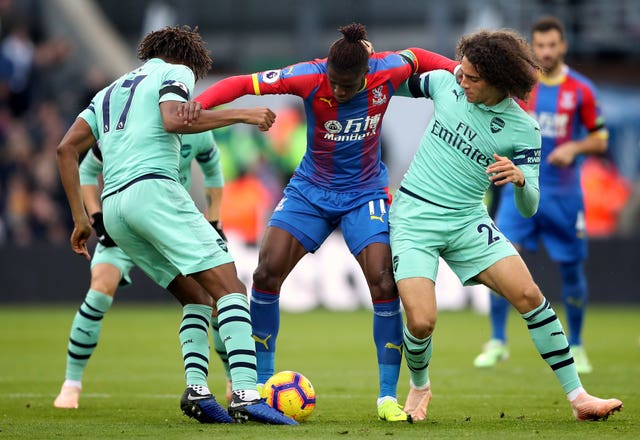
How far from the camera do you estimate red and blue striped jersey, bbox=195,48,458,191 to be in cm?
763

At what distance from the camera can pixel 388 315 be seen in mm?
7617

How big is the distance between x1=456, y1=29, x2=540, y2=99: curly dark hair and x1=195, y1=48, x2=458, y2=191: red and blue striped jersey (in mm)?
515

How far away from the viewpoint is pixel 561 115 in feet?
36.4

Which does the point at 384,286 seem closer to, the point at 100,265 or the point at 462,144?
the point at 462,144

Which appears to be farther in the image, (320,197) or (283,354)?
(283,354)

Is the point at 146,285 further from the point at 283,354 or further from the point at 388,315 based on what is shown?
the point at 388,315

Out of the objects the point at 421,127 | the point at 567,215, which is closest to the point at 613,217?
the point at 421,127

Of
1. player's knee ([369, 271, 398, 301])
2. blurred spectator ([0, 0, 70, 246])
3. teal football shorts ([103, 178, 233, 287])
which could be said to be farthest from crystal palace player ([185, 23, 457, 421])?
blurred spectator ([0, 0, 70, 246])

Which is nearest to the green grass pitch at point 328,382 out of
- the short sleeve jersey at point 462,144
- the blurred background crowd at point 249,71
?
the short sleeve jersey at point 462,144

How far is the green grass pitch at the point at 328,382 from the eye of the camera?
22.6 feet

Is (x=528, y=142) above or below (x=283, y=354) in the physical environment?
above

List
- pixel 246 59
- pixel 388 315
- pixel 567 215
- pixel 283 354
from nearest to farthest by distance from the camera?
pixel 388 315 < pixel 567 215 < pixel 283 354 < pixel 246 59

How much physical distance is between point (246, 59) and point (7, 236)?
367 inches

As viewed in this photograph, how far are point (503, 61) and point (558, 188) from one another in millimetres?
4102
